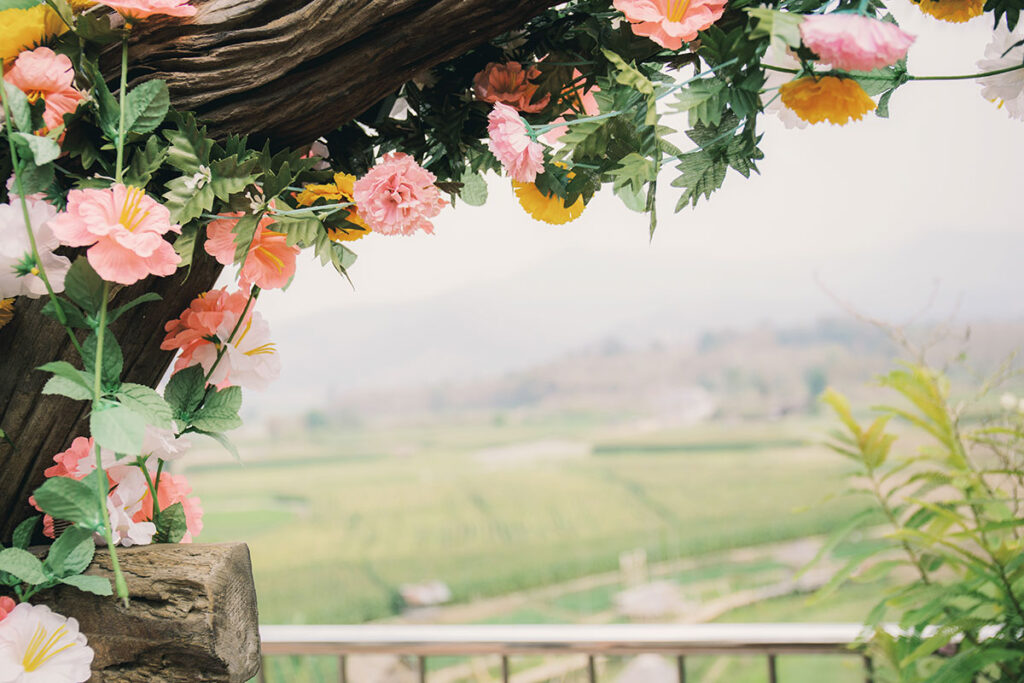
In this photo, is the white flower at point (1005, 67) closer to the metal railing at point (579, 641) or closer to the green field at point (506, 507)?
the metal railing at point (579, 641)

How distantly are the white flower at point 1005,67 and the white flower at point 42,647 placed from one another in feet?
2.58

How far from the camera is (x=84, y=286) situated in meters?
0.43

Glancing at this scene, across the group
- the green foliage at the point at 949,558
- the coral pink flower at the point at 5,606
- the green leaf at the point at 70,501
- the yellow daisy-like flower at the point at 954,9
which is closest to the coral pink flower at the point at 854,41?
the yellow daisy-like flower at the point at 954,9

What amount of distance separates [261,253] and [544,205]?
0.78 feet

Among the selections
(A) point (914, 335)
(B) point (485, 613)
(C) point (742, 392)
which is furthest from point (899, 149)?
(B) point (485, 613)

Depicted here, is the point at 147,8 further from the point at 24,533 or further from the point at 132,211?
the point at 24,533

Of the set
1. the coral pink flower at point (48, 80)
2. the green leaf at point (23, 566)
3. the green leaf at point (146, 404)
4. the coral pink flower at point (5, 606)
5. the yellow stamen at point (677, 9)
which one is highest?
the yellow stamen at point (677, 9)

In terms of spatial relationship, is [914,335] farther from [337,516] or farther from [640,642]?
[337,516]

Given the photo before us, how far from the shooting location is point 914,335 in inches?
134

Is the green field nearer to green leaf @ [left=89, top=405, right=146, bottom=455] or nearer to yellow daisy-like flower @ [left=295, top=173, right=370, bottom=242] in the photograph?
yellow daisy-like flower @ [left=295, top=173, right=370, bottom=242]

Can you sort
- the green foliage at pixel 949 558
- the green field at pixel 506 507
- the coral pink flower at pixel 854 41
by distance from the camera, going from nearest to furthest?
1. the coral pink flower at pixel 854 41
2. the green foliage at pixel 949 558
3. the green field at pixel 506 507

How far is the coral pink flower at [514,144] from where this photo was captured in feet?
1.65

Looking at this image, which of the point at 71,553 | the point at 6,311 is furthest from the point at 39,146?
the point at 71,553

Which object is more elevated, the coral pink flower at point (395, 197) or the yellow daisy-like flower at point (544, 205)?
the yellow daisy-like flower at point (544, 205)
